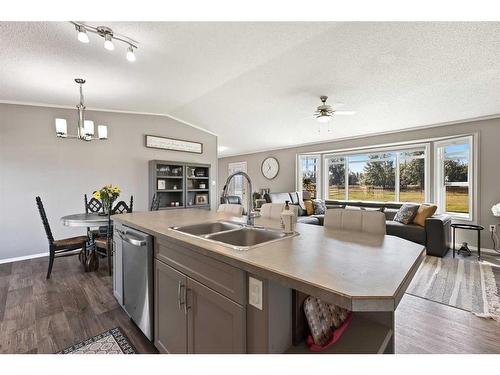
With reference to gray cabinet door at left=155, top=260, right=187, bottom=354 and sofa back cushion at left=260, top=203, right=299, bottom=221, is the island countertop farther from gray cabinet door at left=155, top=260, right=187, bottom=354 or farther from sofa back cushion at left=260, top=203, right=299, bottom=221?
sofa back cushion at left=260, top=203, right=299, bottom=221

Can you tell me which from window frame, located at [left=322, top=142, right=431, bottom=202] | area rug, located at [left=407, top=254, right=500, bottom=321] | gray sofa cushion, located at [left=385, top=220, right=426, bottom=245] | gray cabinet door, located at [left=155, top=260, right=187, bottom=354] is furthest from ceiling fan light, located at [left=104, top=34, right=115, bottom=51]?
window frame, located at [left=322, top=142, right=431, bottom=202]

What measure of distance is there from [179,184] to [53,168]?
2.36 metres

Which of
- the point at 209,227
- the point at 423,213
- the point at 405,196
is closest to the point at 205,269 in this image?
the point at 209,227

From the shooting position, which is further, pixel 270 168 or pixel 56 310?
pixel 270 168

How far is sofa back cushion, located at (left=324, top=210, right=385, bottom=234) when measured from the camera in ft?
5.07

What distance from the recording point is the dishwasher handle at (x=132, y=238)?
167 cm

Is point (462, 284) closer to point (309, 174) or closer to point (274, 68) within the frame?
point (274, 68)

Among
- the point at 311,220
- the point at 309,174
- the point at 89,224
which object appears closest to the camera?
the point at 89,224

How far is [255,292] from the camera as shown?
0.94m

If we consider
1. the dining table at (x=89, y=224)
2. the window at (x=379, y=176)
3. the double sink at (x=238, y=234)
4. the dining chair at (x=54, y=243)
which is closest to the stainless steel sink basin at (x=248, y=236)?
the double sink at (x=238, y=234)

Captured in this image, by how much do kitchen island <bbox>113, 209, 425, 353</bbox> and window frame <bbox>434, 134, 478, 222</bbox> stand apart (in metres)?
4.14

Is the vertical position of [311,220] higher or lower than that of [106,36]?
lower
